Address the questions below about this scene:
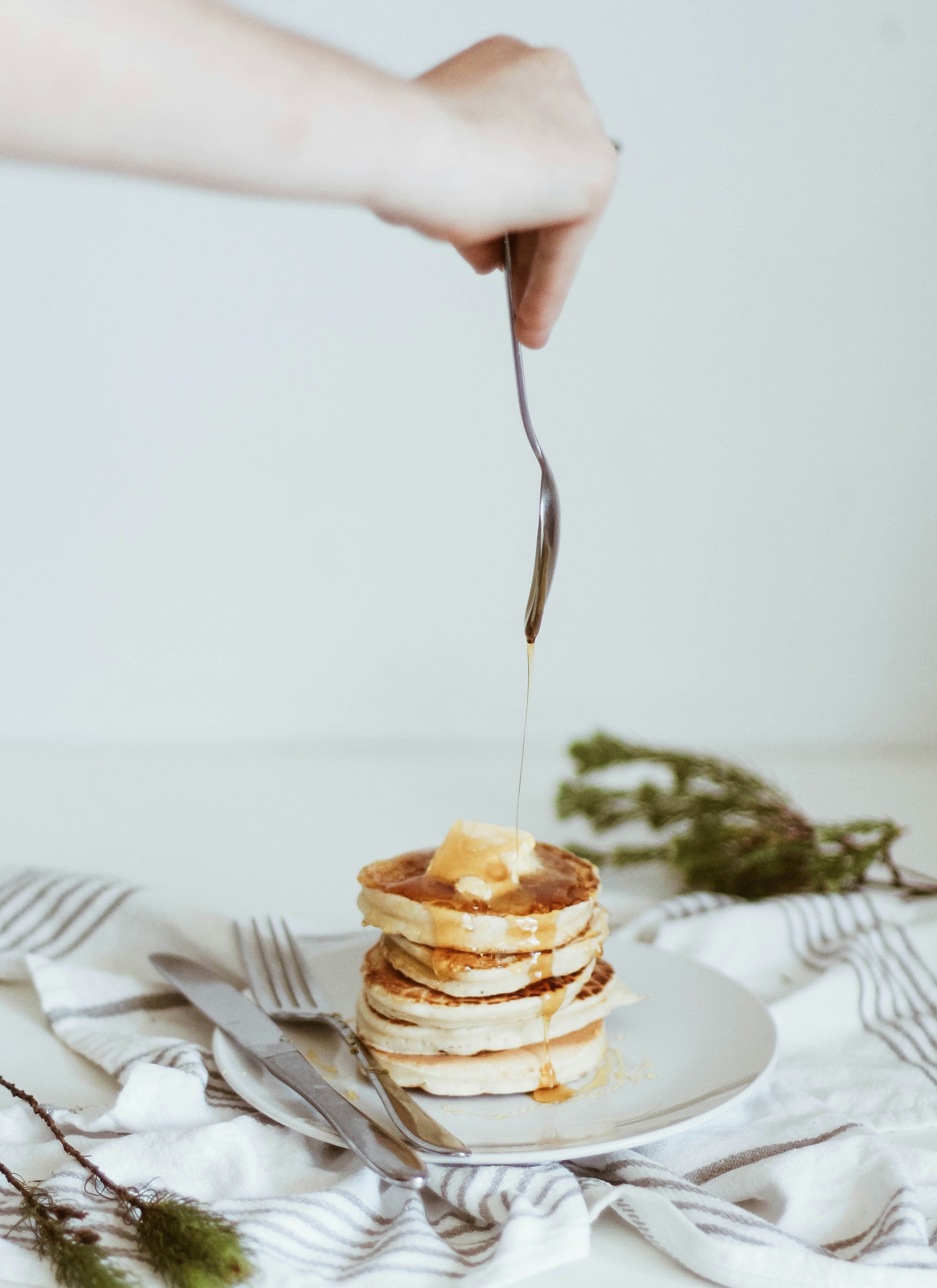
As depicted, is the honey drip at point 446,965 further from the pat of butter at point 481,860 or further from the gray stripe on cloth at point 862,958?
the gray stripe on cloth at point 862,958

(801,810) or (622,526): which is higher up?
(622,526)

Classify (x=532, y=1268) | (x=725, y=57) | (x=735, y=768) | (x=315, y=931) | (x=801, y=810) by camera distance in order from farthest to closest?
(x=725, y=57) < (x=801, y=810) < (x=735, y=768) < (x=315, y=931) < (x=532, y=1268)

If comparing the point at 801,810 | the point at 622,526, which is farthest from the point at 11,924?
the point at 622,526

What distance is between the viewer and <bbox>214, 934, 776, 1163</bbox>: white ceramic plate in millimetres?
1070

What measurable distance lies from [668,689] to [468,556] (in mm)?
552

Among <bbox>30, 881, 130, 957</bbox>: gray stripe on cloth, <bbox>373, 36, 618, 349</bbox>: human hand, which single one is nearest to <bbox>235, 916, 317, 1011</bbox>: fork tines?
<bbox>30, 881, 130, 957</bbox>: gray stripe on cloth

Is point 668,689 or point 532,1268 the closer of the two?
point 532,1268

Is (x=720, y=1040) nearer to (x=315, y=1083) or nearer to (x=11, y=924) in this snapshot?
(x=315, y=1083)

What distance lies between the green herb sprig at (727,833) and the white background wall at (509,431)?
681 millimetres

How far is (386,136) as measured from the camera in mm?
759

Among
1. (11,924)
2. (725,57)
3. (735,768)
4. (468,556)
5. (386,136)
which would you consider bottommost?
(11,924)

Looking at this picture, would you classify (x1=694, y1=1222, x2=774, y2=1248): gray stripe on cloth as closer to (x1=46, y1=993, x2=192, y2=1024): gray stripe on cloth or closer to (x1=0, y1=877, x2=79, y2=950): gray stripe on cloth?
(x1=46, y1=993, x2=192, y2=1024): gray stripe on cloth

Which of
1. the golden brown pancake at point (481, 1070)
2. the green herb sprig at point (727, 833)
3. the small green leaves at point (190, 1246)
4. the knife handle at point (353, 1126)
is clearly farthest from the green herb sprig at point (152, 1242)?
the green herb sprig at point (727, 833)

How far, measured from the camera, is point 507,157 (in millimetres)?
831
